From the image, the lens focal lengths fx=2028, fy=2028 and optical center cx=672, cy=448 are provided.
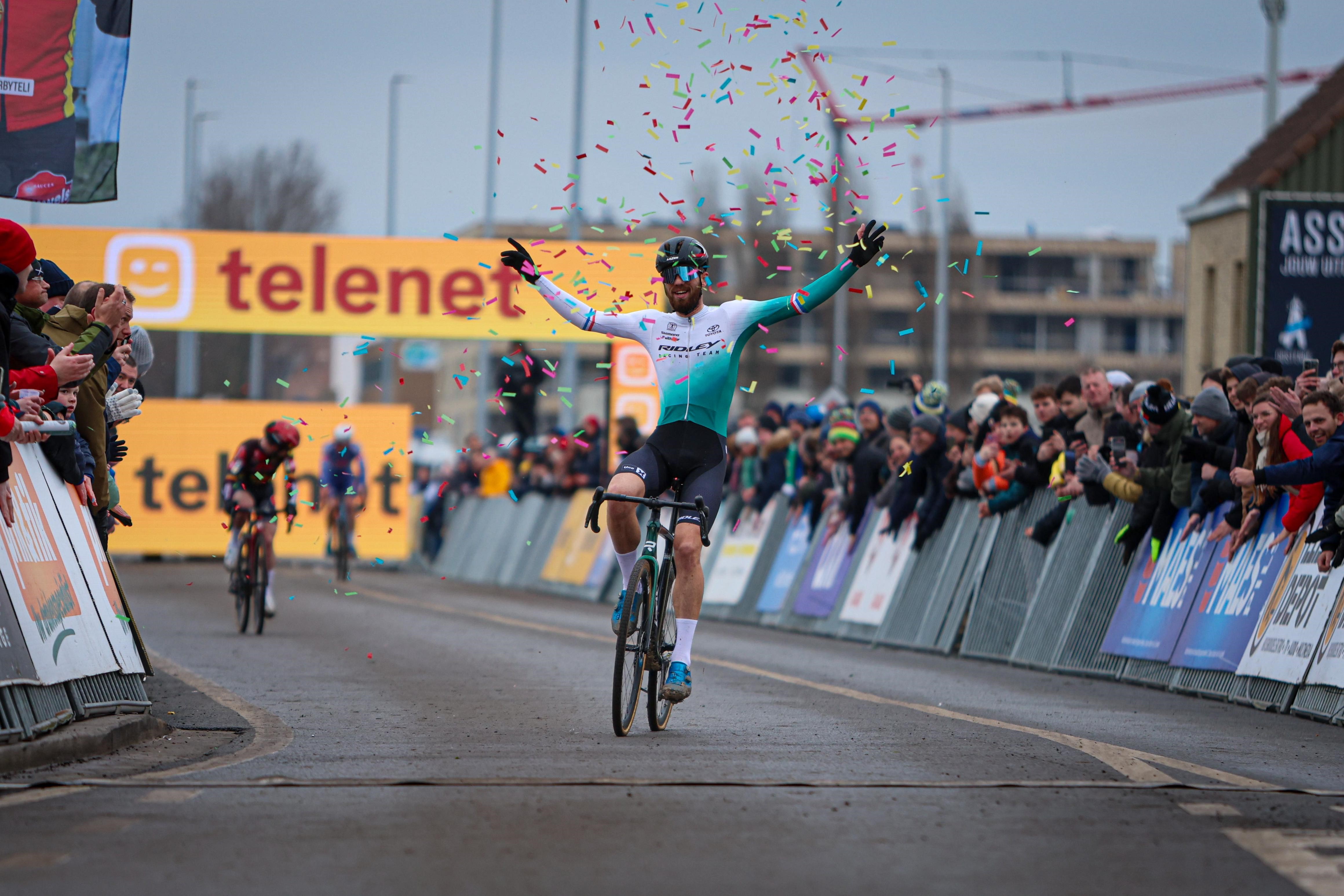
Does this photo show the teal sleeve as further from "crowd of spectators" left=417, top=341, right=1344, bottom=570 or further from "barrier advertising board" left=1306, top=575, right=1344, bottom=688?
"barrier advertising board" left=1306, top=575, right=1344, bottom=688

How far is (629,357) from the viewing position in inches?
1229

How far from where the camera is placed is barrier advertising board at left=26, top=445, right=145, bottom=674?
9539mm

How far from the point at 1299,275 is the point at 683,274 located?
572 inches

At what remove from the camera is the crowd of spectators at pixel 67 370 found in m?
8.52

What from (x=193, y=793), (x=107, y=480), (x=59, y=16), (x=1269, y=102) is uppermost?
(x=1269, y=102)

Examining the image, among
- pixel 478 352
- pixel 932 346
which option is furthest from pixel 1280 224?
pixel 932 346

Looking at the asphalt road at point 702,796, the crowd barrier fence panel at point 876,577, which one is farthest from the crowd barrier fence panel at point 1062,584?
the crowd barrier fence panel at point 876,577

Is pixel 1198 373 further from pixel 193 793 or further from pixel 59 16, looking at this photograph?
pixel 193 793

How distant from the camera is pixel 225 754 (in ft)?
28.1

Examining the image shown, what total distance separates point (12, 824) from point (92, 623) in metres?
3.19

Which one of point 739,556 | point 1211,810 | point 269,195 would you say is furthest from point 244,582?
point 269,195

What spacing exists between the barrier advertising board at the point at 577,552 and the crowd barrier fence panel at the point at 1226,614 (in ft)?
46.6

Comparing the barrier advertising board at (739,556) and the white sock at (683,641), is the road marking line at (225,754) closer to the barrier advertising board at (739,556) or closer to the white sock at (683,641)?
the white sock at (683,641)

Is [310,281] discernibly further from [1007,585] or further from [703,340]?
[703,340]
